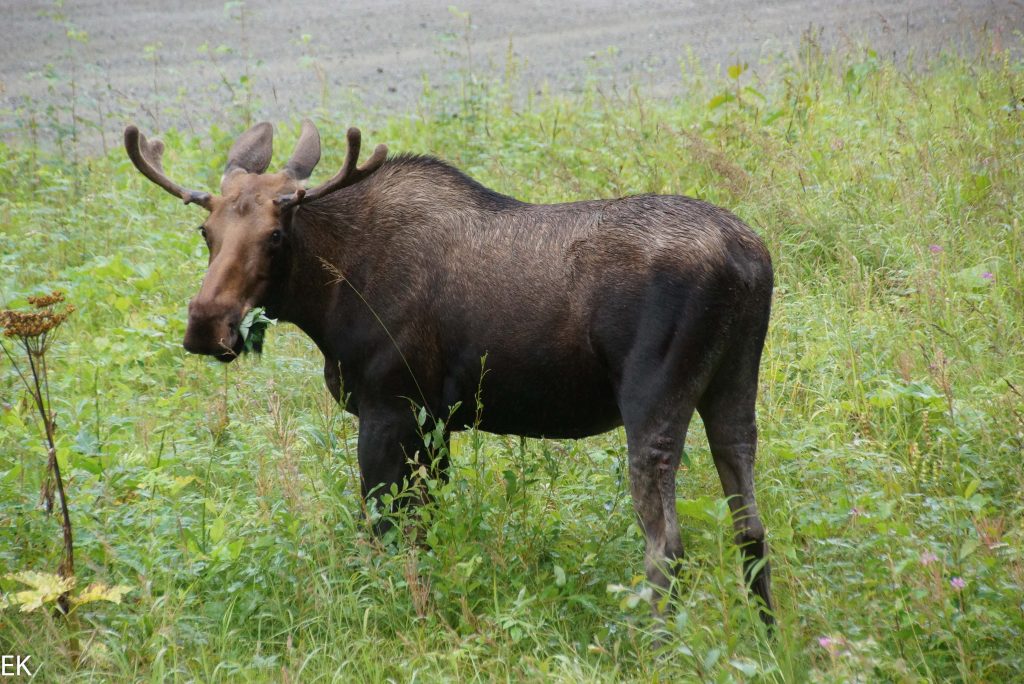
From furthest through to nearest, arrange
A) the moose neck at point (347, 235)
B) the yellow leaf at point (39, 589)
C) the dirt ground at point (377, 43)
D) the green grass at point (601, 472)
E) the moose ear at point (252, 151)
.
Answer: the dirt ground at point (377, 43), the moose ear at point (252, 151), the moose neck at point (347, 235), the yellow leaf at point (39, 589), the green grass at point (601, 472)

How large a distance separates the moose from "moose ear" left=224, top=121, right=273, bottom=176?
2 centimetres

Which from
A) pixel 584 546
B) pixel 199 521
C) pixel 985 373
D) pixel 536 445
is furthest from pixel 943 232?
pixel 199 521

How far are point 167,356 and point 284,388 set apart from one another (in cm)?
98

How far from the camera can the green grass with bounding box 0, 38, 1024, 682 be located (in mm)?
3969

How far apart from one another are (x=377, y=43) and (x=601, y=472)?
337 inches

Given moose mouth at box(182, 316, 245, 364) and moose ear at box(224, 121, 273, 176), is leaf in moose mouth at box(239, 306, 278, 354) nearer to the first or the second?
moose mouth at box(182, 316, 245, 364)

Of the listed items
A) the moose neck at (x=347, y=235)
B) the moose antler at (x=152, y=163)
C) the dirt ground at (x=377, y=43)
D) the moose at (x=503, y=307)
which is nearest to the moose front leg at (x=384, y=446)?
the moose at (x=503, y=307)

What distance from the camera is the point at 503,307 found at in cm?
468

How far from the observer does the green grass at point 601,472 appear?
13.0 ft

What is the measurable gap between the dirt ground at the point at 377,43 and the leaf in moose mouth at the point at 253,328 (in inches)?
197

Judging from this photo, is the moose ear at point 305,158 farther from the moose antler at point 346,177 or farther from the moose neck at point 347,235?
the moose antler at point 346,177

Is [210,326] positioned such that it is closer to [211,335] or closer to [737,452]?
[211,335]

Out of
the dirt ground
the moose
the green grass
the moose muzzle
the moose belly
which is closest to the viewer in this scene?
the green grass

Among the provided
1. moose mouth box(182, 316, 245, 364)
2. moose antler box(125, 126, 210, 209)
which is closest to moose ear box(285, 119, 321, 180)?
moose antler box(125, 126, 210, 209)
